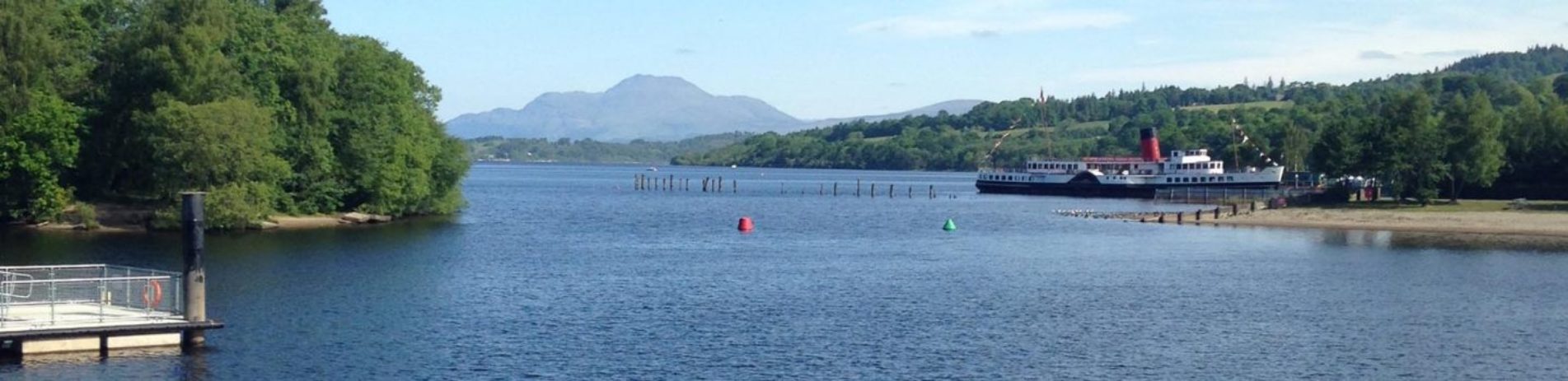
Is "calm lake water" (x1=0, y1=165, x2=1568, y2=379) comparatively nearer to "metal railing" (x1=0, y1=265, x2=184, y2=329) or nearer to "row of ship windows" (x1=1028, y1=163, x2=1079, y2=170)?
"metal railing" (x1=0, y1=265, x2=184, y2=329)

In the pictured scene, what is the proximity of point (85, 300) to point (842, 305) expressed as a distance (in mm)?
23206

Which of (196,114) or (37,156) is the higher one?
(196,114)

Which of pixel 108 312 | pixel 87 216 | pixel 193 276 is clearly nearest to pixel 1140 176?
pixel 87 216

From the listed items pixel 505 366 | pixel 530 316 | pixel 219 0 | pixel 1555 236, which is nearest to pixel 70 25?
pixel 219 0

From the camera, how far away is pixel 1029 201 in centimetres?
16188

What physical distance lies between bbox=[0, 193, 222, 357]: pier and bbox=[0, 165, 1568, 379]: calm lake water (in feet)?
3.08

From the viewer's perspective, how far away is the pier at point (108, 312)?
130ft

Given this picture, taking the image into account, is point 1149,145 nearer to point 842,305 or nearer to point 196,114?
point 196,114

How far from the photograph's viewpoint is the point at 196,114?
8631 cm

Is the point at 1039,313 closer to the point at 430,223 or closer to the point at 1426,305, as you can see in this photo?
the point at 1426,305

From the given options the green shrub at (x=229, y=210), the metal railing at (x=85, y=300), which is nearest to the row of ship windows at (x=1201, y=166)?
the green shrub at (x=229, y=210)

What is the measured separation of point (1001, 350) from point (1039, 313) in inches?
364

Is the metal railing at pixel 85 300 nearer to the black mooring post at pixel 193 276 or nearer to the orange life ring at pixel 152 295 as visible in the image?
the orange life ring at pixel 152 295

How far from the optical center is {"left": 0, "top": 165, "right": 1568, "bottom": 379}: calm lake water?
4181 centimetres
